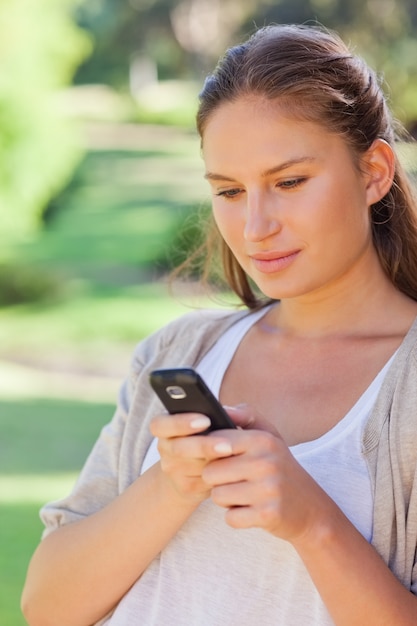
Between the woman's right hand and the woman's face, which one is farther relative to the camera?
the woman's face

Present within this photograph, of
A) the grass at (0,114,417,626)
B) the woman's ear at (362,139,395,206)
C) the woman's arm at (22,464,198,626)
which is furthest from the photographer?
the grass at (0,114,417,626)

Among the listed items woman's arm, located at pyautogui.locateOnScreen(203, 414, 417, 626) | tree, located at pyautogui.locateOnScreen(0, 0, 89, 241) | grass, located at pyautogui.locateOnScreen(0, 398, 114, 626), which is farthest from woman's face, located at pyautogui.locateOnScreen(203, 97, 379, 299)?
tree, located at pyautogui.locateOnScreen(0, 0, 89, 241)

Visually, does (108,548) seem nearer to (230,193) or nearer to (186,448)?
(186,448)

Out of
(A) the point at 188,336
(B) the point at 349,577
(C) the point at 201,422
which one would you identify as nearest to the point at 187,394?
(C) the point at 201,422

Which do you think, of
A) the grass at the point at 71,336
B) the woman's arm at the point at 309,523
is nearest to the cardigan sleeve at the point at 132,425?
the grass at the point at 71,336

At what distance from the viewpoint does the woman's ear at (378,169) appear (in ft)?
7.06

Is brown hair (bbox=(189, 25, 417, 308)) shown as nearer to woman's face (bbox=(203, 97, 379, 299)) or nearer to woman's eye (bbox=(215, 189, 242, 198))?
woman's face (bbox=(203, 97, 379, 299))

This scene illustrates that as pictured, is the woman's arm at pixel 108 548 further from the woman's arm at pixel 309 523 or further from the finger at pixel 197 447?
the woman's arm at pixel 309 523

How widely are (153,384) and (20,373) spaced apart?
7157 millimetres

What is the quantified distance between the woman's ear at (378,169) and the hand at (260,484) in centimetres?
65

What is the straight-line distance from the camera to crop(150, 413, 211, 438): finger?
5.54 feet

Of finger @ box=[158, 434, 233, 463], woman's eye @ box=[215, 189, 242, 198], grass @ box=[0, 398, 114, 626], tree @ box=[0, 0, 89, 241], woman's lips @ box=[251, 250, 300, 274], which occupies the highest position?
tree @ box=[0, 0, 89, 241]

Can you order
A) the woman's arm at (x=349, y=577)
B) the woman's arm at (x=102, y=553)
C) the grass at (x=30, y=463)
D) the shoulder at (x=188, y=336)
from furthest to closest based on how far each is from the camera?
the grass at (x=30, y=463) → the shoulder at (x=188, y=336) → the woman's arm at (x=102, y=553) → the woman's arm at (x=349, y=577)

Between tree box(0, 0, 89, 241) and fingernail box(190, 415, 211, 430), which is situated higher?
tree box(0, 0, 89, 241)
